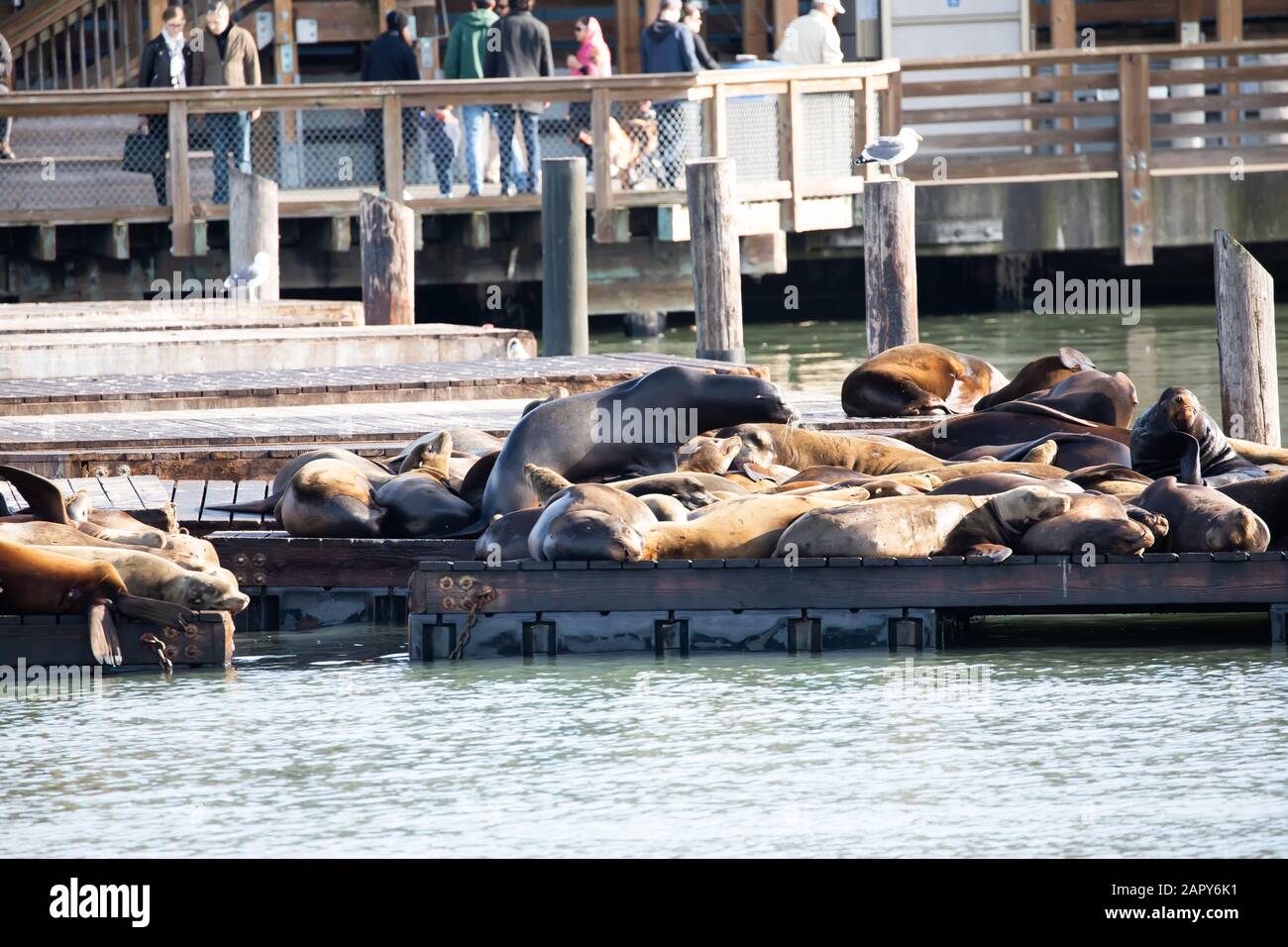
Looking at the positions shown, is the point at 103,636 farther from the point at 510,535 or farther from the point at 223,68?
the point at 223,68

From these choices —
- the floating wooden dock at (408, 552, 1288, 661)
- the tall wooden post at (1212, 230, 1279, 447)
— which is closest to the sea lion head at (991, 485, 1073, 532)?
the floating wooden dock at (408, 552, 1288, 661)

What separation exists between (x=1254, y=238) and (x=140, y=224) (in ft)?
32.2

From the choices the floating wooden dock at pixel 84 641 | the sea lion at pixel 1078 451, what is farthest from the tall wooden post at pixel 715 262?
the floating wooden dock at pixel 84 641

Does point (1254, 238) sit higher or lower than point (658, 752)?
higher

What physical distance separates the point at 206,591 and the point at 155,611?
0.62 ft

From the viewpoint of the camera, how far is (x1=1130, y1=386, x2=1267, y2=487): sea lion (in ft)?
26.1

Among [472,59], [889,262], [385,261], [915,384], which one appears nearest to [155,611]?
[915,384]

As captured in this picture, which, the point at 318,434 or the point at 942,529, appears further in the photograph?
the point at 318,434

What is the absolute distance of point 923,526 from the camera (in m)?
7.35

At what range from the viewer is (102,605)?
6.95 meters

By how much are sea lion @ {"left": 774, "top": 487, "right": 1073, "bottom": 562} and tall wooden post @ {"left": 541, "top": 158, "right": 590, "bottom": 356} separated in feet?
25.0

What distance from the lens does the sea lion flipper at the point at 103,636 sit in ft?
22.6
